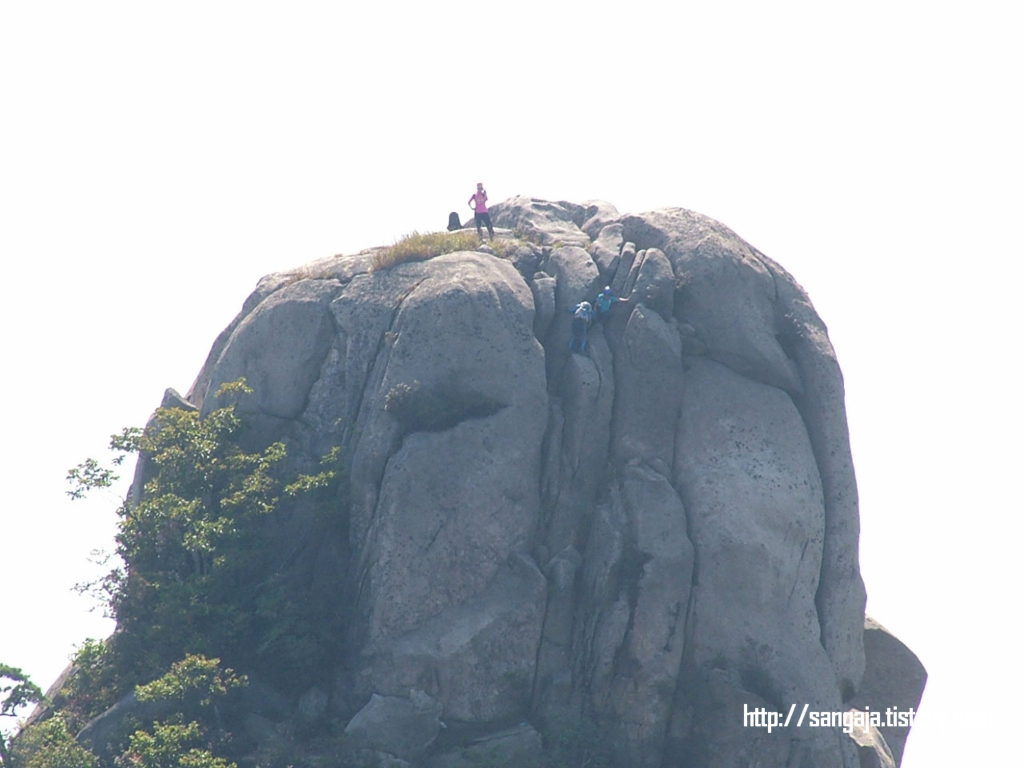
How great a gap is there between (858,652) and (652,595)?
7561 mm

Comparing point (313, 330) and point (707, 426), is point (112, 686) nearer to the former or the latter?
point (313, 330)

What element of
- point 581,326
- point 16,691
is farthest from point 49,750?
point 581,326

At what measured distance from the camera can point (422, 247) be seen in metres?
38.7

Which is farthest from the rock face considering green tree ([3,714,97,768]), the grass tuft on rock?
green tree ([3,714,97,768])

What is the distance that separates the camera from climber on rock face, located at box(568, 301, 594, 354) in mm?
35938

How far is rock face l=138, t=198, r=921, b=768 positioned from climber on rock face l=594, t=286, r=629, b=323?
31cm

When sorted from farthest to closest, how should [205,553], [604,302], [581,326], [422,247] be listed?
[422,247]
[604,302]
[581,326]
[205,553]

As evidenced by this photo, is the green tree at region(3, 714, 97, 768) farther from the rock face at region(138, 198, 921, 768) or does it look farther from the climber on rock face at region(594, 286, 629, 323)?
the climber on rock face at region(594, 286, 629, 323)

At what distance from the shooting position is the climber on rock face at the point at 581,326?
35.9m

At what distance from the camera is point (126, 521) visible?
3478 cm

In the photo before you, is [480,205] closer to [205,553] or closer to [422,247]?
[422,247]

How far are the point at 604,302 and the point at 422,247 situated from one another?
21.6ft

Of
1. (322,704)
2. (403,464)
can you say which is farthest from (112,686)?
(403,464)

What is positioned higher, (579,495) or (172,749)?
(579,495)
